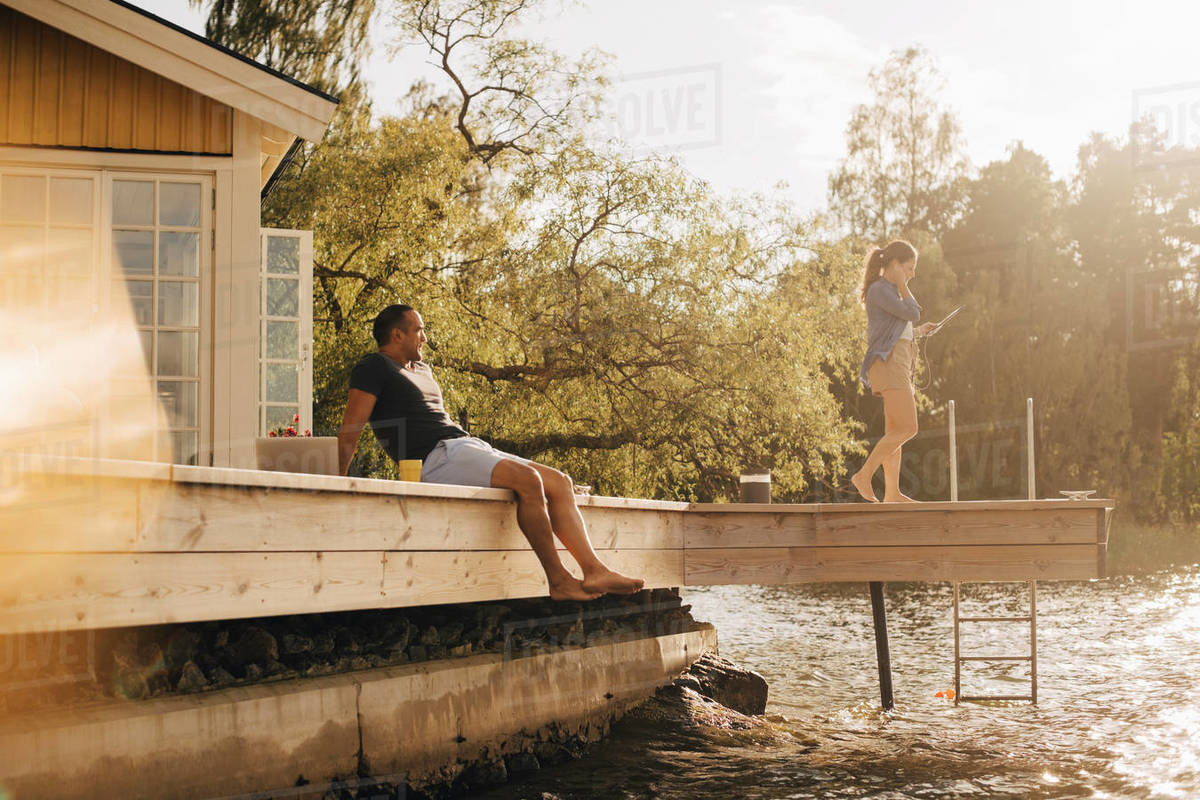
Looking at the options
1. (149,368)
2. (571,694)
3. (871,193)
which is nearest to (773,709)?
(571,694)

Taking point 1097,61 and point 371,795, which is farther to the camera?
point 1097,61

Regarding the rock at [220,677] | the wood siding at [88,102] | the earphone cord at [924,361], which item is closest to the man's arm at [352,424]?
the rock at [220,677]

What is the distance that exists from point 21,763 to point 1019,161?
36248mm

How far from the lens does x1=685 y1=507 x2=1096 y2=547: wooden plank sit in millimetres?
7887

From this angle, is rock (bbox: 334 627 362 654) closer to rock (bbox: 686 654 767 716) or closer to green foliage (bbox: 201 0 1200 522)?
rock (bbox: 686 654 767 716)

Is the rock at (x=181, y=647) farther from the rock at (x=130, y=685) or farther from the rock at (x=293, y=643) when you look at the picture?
the rock at (x=293, y=643)

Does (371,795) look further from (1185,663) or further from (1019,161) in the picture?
(1019,161)

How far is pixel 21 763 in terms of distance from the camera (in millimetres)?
3699

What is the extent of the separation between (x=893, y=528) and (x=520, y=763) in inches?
134

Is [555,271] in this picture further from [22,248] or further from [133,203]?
[22,248]

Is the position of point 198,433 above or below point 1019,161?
below

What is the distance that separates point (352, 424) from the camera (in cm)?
561

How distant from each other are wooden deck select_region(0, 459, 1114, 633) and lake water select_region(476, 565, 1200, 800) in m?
1.02

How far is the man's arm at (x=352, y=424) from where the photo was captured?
550 centimetres
